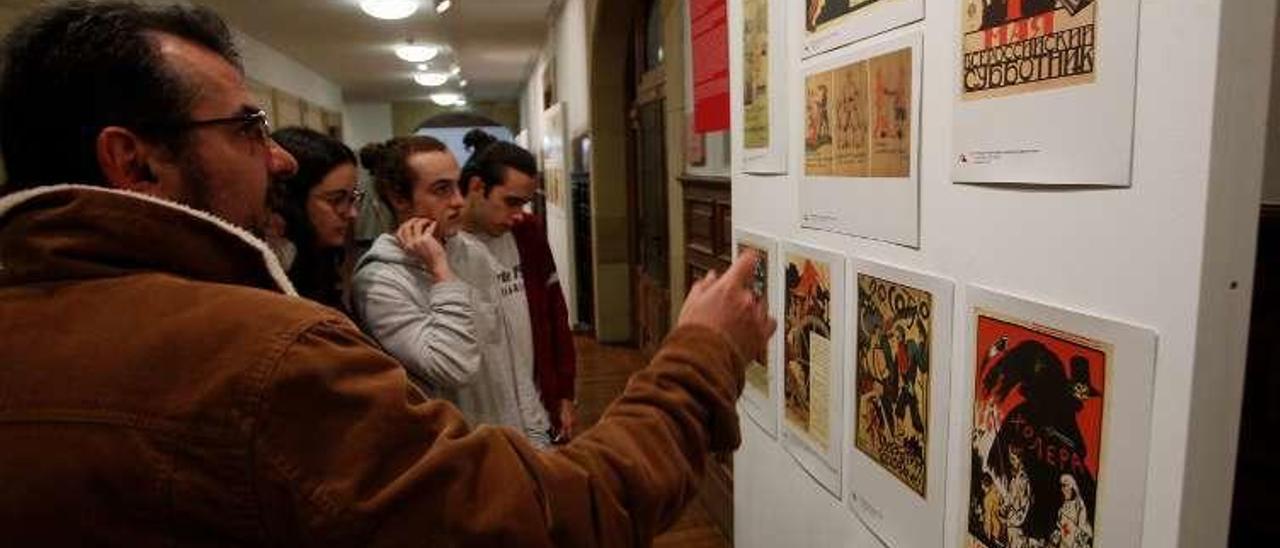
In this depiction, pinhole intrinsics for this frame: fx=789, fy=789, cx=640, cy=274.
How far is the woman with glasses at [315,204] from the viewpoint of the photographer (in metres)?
1.76

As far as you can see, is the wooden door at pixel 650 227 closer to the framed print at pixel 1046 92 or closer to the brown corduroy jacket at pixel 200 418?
the framed print at pixel 1046 92

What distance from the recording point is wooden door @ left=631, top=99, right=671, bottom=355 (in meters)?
4.70

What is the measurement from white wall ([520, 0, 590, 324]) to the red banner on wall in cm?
328

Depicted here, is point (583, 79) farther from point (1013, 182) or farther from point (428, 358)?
point (1013, 182)

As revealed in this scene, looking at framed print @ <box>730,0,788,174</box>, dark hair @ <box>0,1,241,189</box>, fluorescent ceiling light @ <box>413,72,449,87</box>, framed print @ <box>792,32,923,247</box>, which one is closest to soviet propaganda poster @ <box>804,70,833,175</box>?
framed print @ <box>792,32,923,247</box>

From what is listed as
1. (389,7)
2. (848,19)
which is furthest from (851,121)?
(389,7)

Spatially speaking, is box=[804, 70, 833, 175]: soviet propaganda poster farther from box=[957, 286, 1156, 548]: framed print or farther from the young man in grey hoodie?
the young man in grey hoodie

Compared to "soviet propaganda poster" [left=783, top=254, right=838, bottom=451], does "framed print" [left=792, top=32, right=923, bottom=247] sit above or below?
above

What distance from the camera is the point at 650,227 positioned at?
530 centimetres

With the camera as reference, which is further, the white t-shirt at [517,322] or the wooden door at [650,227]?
the wooden door at [650,227]

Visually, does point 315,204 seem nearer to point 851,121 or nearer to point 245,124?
point 245,124

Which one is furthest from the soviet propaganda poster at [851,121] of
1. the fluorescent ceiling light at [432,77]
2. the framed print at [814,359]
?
the fluorescent ceiling light at [432,77]

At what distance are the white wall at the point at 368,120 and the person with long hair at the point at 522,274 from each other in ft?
51.0

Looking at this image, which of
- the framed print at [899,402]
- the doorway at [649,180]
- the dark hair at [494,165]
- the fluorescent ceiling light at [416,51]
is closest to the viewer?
the framed print at [899,402]
